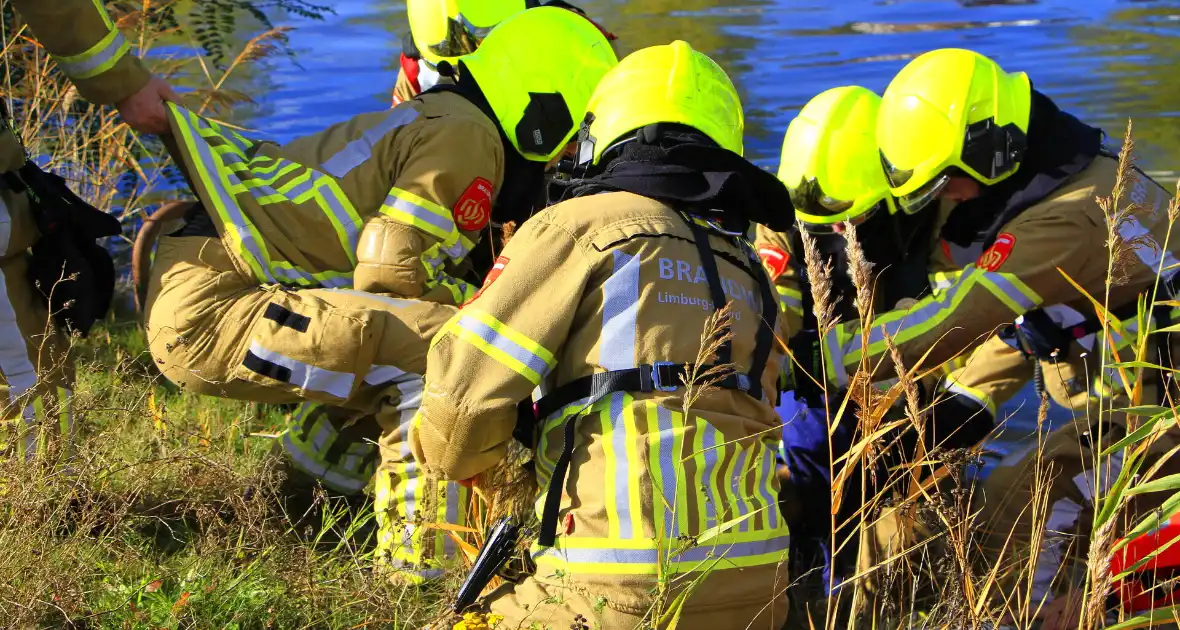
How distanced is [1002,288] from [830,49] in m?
9.64

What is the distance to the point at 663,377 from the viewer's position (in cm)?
273

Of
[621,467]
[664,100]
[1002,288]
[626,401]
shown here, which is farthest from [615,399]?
[1002,288]

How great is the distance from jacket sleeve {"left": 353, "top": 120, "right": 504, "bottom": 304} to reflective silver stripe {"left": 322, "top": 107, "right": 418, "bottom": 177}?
10cm

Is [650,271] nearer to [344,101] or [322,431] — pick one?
[322,431]

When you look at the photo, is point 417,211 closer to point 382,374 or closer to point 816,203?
point 382,374

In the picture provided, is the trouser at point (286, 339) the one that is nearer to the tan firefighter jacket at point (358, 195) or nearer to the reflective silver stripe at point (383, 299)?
the reflective silver stripe at point (383, 299)

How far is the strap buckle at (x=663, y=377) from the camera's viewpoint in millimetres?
2729

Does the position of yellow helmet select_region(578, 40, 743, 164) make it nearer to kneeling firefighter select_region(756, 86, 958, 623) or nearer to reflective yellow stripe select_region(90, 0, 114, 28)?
kneeling firefighter select_region(756, 86, 958, 623)

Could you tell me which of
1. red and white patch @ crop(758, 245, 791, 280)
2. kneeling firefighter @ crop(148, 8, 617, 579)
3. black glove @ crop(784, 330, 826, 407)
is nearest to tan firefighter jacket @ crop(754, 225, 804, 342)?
red and white patch @ crop(758, 245, 791, 280)

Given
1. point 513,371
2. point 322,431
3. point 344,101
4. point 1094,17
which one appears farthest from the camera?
point 1094,17

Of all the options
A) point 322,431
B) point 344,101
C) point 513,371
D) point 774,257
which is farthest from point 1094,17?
point 513,371

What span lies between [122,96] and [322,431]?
1.41 meters

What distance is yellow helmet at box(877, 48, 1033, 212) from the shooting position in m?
4.30

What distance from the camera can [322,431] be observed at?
4500 mm
